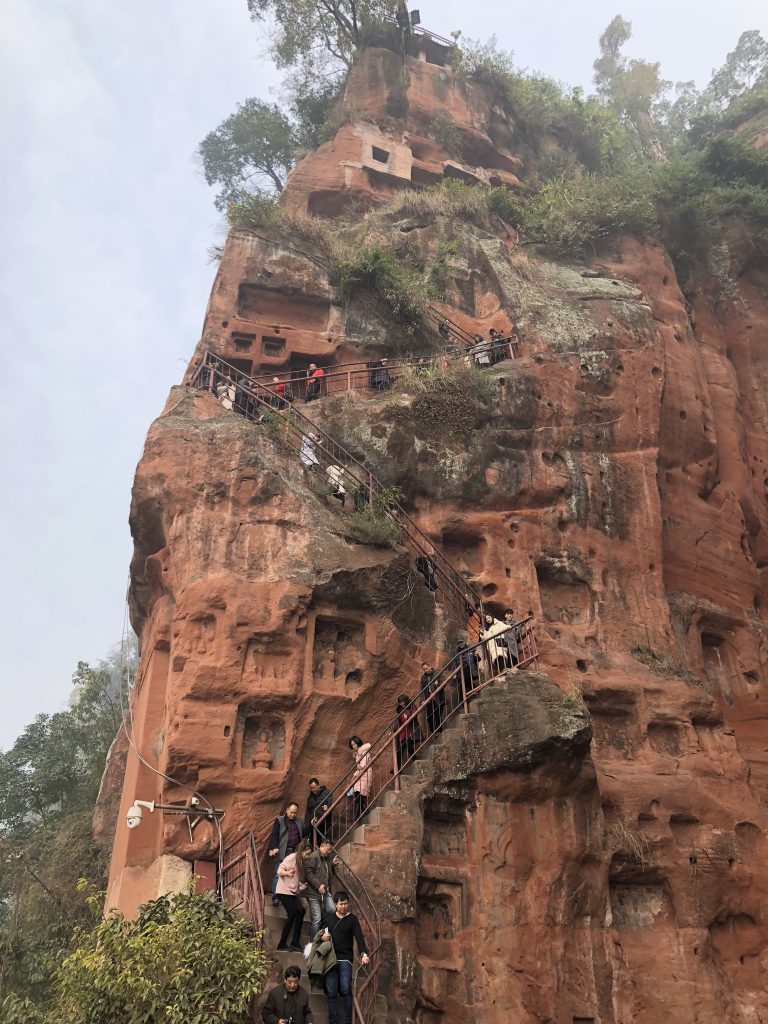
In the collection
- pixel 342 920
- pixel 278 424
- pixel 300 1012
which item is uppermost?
pixel 278 424

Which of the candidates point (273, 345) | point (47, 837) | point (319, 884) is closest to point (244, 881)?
point (319, 884)

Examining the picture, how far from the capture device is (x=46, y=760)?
93.0 ft

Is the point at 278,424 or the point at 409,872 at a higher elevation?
the point at 278,424

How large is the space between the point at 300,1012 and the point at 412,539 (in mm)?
9965

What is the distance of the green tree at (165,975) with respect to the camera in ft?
27.0

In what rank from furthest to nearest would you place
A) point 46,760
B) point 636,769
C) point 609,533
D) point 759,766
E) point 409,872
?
point 46,760
point 609,533
point 759,766
point 636,769
point 409,872

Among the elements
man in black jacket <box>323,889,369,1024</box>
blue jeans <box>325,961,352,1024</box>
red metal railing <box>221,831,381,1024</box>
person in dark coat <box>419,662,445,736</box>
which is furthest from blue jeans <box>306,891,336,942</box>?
person in dark coat <box>419,662,445,736</box>

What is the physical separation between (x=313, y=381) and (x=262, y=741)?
33.6 feet

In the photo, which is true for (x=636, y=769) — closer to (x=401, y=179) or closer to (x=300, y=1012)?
(x=300, y=1012)

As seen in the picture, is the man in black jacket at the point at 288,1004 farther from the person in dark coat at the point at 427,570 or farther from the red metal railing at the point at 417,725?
the person in dark coat at the point at 427,570

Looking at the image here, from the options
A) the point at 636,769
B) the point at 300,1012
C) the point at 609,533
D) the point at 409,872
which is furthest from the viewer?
the point at 609,533

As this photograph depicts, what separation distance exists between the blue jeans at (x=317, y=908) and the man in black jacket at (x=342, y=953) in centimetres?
28

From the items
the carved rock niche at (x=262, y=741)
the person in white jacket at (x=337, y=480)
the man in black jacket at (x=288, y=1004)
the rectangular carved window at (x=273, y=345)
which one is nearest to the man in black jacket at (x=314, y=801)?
the carved rock niche at (x=262, y=741)

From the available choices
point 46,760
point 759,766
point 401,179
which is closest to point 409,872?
point 759,766
